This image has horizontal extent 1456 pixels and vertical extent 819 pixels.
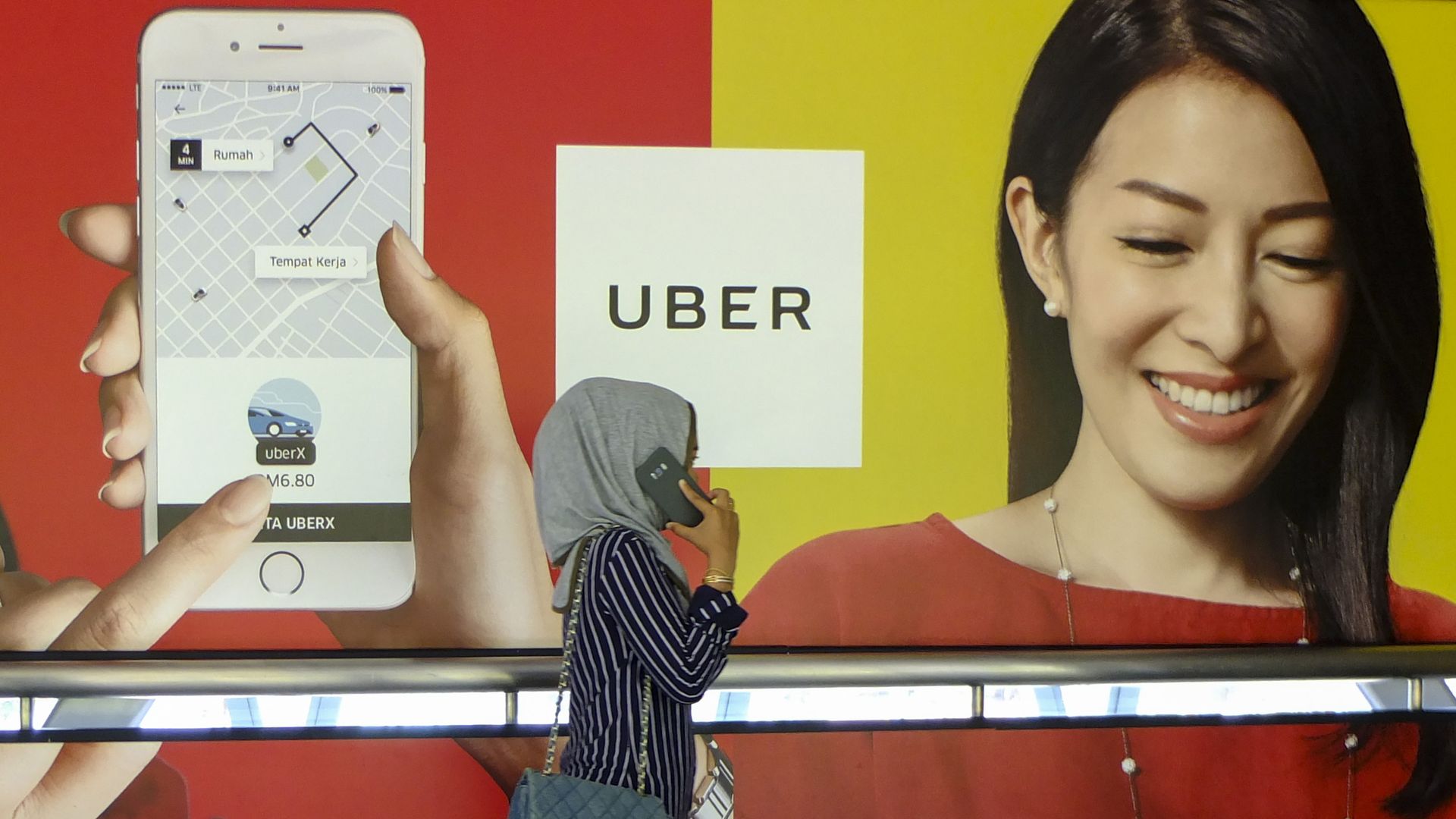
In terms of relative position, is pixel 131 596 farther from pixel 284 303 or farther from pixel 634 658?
pixel 634 658

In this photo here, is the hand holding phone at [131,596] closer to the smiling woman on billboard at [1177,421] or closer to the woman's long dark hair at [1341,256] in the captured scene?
the smiling woman on billboard at [1177,421]

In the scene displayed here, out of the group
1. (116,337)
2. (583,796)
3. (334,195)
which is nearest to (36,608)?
(116,337)

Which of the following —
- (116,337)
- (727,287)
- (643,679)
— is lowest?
(643,679)

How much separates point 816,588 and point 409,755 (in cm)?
78

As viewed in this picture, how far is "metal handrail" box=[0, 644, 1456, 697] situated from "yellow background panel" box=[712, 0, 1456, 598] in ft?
0.58

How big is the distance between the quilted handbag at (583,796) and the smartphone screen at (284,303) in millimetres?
608

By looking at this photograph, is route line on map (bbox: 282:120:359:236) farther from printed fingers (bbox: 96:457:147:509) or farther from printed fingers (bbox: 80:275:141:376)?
printed fingers (bbox: 96:457:147:509)

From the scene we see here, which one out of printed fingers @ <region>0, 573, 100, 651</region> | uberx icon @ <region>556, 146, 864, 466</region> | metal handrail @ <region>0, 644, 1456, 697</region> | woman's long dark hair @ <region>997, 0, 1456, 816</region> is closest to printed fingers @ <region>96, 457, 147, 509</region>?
printed fingers @ <region>0, 573, 100, 651</region>

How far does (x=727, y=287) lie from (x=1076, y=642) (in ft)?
3.01

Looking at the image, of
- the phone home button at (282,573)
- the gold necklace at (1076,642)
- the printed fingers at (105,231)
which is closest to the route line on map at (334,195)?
the printed fingers at (105,231)

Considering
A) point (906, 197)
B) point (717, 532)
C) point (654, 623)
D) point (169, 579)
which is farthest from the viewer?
point (906, 197)

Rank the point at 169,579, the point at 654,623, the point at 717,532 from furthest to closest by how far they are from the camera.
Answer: the point at 169,579 → the point at 717,532 → the point at 654,623

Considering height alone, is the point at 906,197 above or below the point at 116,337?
above

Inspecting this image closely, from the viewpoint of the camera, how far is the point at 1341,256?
82.7 inches
